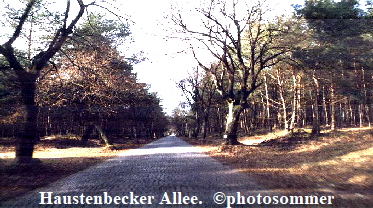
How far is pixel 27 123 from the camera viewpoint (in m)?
11.9

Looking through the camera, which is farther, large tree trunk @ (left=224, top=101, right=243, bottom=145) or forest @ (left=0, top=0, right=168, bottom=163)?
large tree trunk @ (left=224, top=101, right=243, bottom=145)

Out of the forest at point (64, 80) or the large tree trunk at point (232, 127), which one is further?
the large tree trunk at point (232, 127)

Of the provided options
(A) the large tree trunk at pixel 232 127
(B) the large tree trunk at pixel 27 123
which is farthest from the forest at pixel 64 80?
(A) the large tree trunk at pixel 232 127

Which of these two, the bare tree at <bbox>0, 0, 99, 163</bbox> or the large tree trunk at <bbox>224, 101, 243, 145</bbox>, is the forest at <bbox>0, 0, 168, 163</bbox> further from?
the large tree trunk at <bbox>224, 101, 243, 145</bbox>

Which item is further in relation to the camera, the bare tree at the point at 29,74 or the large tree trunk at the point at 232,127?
the large tree trunk at the point at 232,127

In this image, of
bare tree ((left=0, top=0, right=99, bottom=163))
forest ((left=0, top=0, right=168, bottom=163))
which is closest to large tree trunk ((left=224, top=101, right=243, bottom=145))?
forest ((left=0, top=0, right=168, bottom=163))

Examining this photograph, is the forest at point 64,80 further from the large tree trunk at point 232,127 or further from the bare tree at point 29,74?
the large tree trunk at point 232,127

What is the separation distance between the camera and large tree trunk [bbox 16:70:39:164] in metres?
11.6

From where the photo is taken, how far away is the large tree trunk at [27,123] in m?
11.6

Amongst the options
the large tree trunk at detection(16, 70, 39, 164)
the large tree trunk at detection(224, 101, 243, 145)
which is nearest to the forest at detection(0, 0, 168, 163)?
the large tree trunk at detection(16, 70, 39, 164)

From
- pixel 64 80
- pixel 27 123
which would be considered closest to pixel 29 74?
pixel 27 123

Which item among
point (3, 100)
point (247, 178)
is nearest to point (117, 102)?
point (3, 100)

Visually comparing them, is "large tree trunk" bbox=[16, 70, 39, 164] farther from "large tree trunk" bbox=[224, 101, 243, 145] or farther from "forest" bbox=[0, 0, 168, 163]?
"large tree trunk" bbox=[224, 101, 243, 145]

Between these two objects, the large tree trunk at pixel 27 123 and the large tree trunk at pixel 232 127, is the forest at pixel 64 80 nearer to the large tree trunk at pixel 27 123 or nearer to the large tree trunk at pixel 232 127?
the large tree trunk at pixel 27 123
